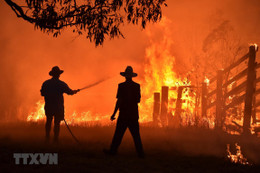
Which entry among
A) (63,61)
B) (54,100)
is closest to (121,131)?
(54,100)

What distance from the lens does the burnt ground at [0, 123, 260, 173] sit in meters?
6.95

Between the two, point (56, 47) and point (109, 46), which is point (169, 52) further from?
point (56, 47)

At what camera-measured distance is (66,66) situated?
34.1 metres

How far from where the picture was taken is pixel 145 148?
9.16m

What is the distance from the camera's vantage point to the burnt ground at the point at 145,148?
274 inches

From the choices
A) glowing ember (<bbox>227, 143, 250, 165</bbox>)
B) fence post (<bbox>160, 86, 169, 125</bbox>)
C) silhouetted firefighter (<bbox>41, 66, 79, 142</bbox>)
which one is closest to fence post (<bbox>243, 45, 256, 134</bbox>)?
glowing ember (<bbox>227, 143, 250, 165</bbox>)

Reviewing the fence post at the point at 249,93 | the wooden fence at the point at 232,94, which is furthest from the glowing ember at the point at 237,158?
the wooden fence at the point at 232,94

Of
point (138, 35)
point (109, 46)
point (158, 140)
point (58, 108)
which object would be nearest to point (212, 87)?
point (138, 35)

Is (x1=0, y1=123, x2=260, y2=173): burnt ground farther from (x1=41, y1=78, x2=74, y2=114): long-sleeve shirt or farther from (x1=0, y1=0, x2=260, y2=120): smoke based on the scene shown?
(x1=0, y1=0, x2=260, y2=120): smoke

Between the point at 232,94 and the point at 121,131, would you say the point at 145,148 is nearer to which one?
the point at 121,131

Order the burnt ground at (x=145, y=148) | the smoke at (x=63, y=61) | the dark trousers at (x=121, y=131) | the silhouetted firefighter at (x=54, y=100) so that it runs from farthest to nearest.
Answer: the smoke at (x=63, y=61), the silhouetted firefighter at (x=54, y=100), the dark trousers at (x=121, y=131), the burnt ground at (x=145, y=148)

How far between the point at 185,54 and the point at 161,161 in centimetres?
1738

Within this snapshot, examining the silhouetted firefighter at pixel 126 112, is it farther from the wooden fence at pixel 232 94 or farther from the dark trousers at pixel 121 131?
the wooden fence at pixel 232 94

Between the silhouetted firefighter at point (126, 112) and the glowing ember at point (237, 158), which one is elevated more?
the silhouetted firefighter at point (126, 112)
